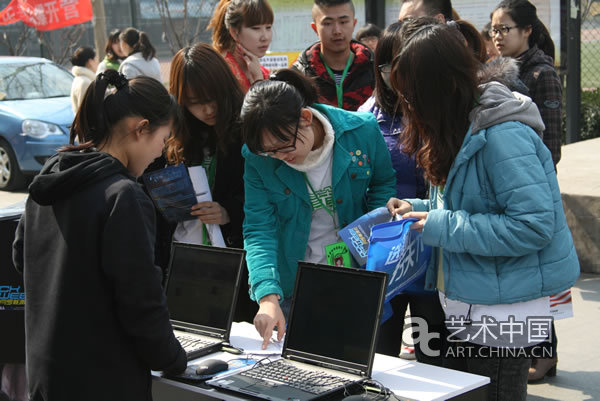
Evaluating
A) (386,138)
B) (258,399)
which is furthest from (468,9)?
(258,399)

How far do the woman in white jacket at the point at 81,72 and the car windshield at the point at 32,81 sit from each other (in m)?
0.96

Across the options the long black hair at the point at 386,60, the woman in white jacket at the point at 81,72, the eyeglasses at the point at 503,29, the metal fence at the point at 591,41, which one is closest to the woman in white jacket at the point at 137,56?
the woman in white jacket at the point at 81,72

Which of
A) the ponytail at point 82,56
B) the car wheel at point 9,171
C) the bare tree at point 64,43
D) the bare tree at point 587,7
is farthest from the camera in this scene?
the bare tree at point 64,43

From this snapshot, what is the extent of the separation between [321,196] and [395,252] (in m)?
0.52

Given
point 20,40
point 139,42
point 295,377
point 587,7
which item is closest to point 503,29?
point 295,377

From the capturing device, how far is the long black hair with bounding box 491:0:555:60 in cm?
442

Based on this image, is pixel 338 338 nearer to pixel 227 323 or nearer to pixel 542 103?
pixel 227 323

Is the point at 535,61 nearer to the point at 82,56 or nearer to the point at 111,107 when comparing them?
the point at 111,107

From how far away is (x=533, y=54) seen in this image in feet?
14.2

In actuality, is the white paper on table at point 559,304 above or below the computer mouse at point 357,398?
above

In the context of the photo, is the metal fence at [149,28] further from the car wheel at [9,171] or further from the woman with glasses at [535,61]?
the woman with glasses at [535,61]

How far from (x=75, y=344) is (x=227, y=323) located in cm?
81

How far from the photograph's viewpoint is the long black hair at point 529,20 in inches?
174

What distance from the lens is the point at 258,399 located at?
7.65 feet
